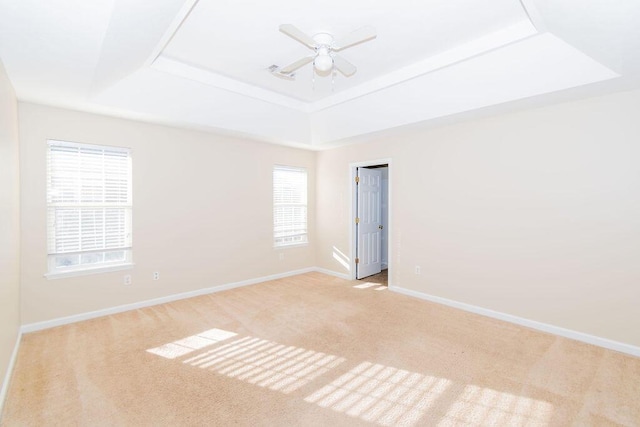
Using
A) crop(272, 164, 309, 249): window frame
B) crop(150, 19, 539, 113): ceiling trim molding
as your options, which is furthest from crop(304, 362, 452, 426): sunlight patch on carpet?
crop(272, 164, 309, 249): window frame

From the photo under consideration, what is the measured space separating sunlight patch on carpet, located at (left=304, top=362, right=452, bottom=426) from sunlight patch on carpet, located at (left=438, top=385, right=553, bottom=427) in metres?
0.16

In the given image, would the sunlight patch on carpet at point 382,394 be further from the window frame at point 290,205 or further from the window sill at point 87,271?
the window frame at point 290,205

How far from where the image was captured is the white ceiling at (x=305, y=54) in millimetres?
1979

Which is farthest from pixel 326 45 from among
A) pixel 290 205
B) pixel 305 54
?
pixel 290 205

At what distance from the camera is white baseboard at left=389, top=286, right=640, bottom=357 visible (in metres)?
2.93

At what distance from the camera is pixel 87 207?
361 centimetres

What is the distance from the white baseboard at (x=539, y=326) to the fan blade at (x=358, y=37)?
348 cm

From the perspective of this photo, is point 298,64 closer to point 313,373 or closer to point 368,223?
point 313,373

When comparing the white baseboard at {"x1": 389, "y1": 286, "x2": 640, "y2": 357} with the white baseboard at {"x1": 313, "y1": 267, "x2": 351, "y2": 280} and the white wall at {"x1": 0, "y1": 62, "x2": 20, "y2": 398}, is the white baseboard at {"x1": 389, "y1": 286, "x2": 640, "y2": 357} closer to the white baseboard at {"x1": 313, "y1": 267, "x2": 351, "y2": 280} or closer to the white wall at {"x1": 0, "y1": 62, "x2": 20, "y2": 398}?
the white baseboard at {"x1": 313, "y1": 267, "x2": 351, "y2": 280}

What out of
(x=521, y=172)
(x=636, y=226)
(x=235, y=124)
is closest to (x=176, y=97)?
(x=235, y=124)

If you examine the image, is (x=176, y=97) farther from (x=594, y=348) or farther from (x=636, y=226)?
(x=594, y=348)

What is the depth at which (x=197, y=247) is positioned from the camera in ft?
15.0

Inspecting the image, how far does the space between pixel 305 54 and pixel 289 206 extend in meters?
3.08

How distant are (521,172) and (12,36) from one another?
470 centimetres
